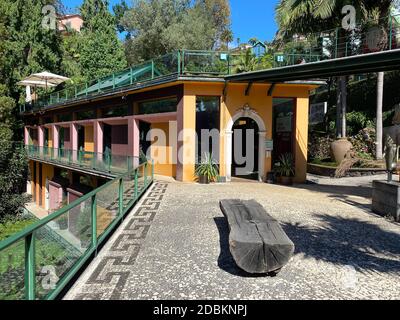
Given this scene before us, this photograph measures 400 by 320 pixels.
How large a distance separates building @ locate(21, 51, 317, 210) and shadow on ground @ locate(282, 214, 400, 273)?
7.17 meters

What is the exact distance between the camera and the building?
13.3m

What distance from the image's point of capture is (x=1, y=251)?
2.47 meters

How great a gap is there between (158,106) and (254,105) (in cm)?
433

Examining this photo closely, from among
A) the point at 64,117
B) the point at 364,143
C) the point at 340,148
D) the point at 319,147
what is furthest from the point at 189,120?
the point at 64,117

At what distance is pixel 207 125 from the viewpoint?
568 inches

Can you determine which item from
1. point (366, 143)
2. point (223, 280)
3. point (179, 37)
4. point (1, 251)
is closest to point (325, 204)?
point (223, 280)

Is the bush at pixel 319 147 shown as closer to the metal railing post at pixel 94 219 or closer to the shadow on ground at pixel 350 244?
the shadow on ground at pixel 350 244

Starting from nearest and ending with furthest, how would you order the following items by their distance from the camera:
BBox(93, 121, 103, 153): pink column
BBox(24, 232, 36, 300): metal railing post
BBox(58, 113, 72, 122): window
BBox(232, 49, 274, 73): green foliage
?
BBox(24, 232, 36, 300): metal railing post, BBox(232, 49, 274, 73): green foliage, BBox(93, 121, 103, 153): pink column, BBox(58, 113, 72, 122): window

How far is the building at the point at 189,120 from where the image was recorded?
13312mm

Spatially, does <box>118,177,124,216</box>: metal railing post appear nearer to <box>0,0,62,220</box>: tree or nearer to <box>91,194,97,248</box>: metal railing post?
<box>91,194,97,248</box>: metal railing post

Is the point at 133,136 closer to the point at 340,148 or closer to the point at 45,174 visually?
the point at 340,148

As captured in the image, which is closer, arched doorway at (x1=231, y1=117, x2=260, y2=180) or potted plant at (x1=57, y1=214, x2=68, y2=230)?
potted plant at (x1=57, y1=214, x2=68, y2=230)

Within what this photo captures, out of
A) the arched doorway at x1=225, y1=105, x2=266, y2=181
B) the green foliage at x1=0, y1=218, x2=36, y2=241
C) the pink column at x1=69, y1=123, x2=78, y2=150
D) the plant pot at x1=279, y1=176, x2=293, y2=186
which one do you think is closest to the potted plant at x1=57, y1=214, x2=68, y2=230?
the arched doorway at x1=225, y1=105, x2=266, y2=181
